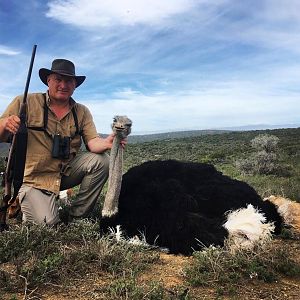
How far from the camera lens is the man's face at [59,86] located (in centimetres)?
600

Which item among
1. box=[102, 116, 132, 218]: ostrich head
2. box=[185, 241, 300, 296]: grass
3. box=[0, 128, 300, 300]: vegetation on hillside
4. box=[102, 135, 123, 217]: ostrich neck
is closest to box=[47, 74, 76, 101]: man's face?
box=[102, 116, 132, 218]: ostrich head

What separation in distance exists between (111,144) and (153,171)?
66 centimetres

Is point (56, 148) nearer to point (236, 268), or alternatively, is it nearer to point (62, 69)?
point (62, 69)

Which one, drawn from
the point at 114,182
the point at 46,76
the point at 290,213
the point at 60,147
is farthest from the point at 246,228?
the point at 46,76

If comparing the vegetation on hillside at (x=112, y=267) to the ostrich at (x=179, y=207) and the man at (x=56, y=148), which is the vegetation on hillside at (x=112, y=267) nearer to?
the ostrich at (x=179, y=207)

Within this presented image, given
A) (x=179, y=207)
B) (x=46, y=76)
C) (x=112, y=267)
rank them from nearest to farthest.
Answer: (x=112, y=267), (x=179, y=207), (x=46, y=76)

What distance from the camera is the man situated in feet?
19.1

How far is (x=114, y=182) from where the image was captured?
5398 millimetres

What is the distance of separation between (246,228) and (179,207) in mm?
761

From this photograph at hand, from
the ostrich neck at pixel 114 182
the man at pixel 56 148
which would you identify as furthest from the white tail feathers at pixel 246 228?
the man at pixel 56 148

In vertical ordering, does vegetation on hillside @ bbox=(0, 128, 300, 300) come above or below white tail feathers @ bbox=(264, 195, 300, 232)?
below

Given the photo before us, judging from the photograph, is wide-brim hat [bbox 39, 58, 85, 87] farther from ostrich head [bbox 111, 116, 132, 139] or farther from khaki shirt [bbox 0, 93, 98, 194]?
ostrich head [bbox 111, 116, 132, 139]

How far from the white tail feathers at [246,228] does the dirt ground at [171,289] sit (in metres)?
0.65

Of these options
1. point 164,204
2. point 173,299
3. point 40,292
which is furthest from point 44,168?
point 173,299
